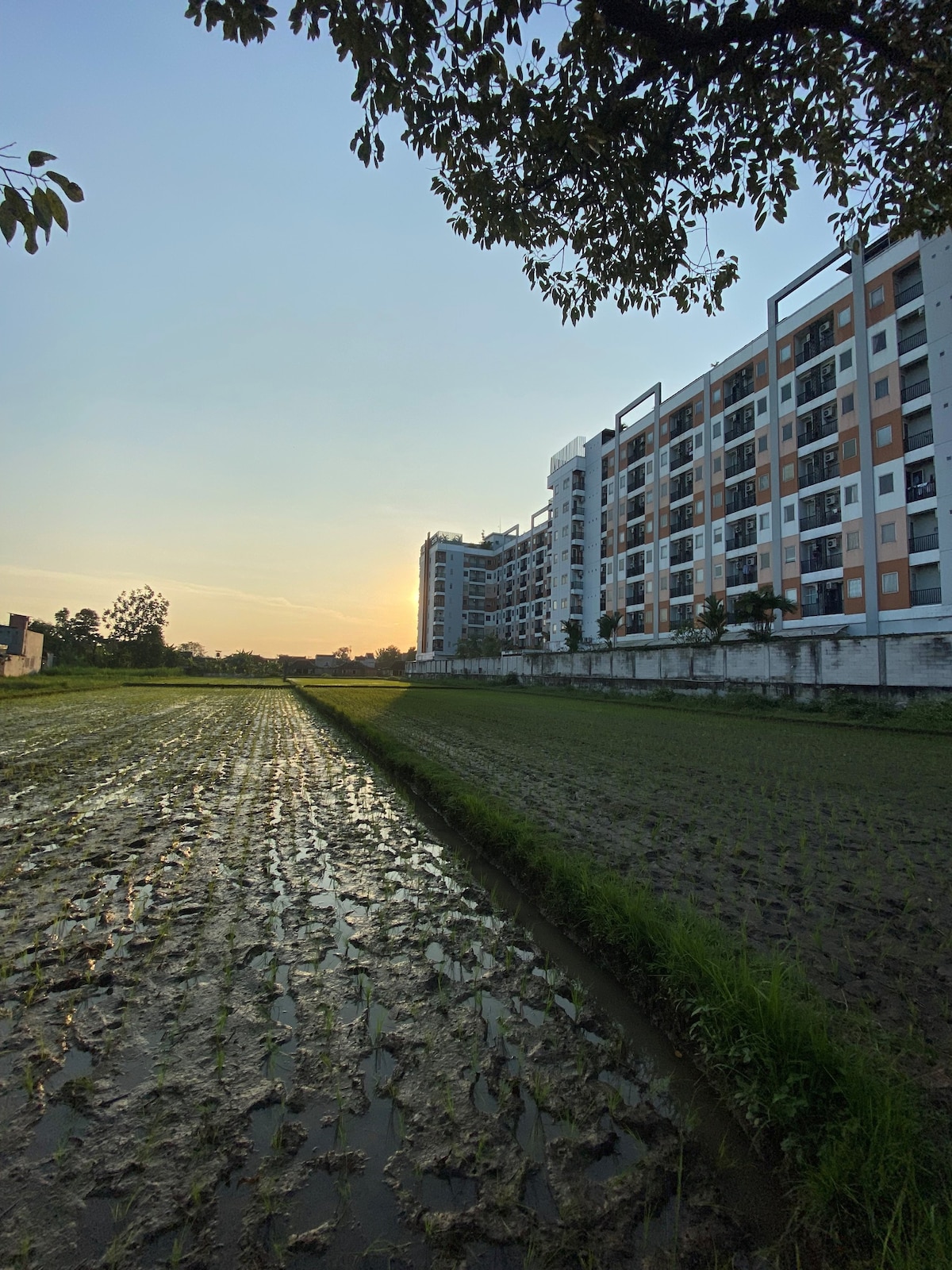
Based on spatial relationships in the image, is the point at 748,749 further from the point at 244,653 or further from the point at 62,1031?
the point at 244,653

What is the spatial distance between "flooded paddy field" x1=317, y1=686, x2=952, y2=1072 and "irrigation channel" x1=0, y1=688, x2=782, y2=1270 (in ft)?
4.04

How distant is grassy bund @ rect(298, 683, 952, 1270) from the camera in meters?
2.14

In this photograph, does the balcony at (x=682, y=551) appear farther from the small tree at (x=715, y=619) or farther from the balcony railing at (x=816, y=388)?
the small tree at (x=715, y=619)

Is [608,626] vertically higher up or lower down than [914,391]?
lower down

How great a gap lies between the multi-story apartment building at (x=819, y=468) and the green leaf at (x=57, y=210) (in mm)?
36562

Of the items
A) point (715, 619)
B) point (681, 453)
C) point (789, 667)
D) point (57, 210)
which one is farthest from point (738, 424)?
point (57, 210)

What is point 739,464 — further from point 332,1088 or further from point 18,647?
point 18,647

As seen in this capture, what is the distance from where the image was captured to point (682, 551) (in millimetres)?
52031

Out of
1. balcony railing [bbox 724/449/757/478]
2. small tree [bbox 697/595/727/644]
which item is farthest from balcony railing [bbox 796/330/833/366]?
small tree [bbox 697/595/727/644]

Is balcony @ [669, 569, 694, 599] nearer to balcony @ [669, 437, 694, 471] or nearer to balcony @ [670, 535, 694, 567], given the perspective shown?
balcony @ [670, 535, 694, 567]

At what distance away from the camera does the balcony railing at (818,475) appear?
3825 cm

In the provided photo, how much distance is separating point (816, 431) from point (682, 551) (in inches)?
567

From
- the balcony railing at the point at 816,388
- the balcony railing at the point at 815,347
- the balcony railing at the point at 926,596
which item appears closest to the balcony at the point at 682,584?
the balcony railing at the point at 816,388

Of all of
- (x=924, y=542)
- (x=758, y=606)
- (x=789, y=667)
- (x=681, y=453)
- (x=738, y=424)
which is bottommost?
(x=789, y=667)
